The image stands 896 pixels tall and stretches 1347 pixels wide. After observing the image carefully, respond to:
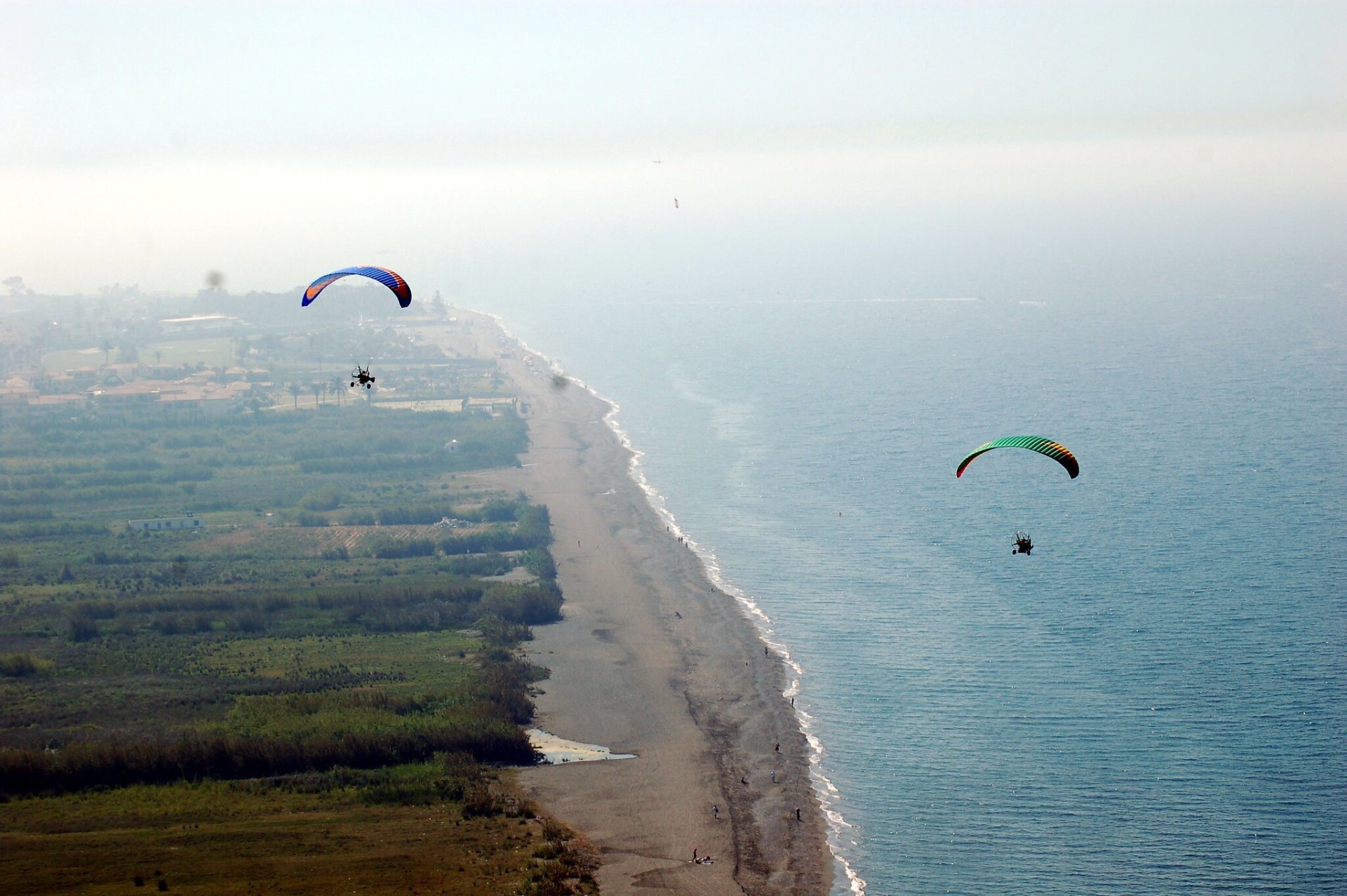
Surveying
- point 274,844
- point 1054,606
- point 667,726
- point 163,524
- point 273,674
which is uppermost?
point 1054,606

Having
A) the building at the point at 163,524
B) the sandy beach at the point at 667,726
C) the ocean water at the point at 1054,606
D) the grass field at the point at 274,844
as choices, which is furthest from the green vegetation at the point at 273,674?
the ocean water at the point at 1054,606

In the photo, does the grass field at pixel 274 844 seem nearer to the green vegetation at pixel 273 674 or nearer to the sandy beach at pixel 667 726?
the green vegetation at pixel 273 674

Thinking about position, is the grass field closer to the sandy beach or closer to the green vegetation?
the green vegetation

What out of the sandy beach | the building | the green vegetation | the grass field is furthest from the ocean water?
the building

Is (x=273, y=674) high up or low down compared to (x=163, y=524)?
down

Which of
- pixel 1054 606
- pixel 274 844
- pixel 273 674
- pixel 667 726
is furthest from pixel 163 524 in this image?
pixel 1054 606

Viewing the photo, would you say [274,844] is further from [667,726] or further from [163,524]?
[163,524]
